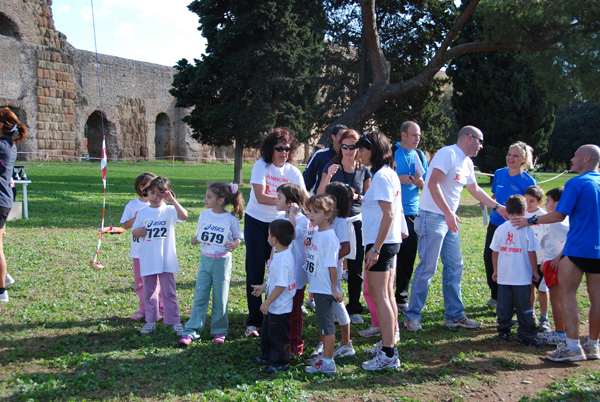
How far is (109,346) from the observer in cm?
426

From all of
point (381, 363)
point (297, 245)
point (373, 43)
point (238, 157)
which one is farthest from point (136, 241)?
point (238, 157)

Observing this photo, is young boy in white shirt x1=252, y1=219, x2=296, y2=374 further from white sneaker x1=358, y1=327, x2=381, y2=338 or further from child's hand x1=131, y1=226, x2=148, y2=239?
child's hand x1=131, y1=226, x2=148, y2=239

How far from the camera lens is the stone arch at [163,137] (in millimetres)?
36781

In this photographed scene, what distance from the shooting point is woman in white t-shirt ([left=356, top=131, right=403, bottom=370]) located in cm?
394

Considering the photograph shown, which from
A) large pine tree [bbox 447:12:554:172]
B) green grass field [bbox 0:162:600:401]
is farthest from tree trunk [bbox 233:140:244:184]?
green grass field [bbox 0:162:600:401]

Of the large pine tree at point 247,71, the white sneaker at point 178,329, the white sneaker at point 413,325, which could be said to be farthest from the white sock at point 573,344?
the large pine tree at point 247,71

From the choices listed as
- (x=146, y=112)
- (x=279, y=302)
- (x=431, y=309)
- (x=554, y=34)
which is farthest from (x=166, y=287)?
(x=146, y=112)

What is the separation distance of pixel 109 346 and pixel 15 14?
84.3ft

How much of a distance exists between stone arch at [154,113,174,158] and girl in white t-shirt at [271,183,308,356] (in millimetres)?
33942

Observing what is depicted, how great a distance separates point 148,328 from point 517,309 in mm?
3320

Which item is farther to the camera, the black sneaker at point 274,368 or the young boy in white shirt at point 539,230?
the young boy in white shirt at point 539,230

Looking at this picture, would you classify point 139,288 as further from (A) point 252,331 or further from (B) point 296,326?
(B) point 296,326

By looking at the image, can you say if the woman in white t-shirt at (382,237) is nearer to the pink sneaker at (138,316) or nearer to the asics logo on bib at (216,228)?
the asics logo on bib at (216,228)

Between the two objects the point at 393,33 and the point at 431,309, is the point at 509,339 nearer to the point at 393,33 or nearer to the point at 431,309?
the point at 431,309
